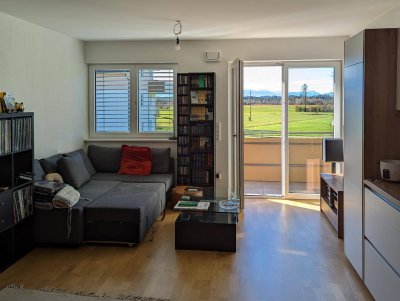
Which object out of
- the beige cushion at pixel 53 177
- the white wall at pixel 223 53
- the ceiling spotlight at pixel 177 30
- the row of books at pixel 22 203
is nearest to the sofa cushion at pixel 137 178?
the beige cushion at pixel 53 177

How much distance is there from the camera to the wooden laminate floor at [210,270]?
9.89 ft

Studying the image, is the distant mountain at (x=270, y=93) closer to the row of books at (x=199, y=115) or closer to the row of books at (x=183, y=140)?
the row of books at (x=199, y=115)

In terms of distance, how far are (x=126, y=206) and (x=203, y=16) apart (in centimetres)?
231

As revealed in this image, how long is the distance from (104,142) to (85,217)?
2.41m

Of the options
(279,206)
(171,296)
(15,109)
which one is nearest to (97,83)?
(15,109)

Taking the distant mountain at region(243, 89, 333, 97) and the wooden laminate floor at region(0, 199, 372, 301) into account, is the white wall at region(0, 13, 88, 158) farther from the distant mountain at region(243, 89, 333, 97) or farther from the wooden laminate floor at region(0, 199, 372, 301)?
the distant mountain at region(243, 89, 333, 97)

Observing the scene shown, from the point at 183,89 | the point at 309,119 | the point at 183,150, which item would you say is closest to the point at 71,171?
the point at 183,150

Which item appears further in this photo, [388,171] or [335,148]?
[335,148]

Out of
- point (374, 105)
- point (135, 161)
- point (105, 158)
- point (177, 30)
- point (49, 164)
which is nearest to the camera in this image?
point (374, 105)

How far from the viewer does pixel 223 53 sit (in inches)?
233

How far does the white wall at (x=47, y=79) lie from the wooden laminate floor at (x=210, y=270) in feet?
5.88

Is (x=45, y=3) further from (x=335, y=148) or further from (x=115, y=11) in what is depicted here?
(x=335, y=148)

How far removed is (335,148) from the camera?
5.23 m

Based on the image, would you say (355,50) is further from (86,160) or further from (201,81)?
(86,160)
